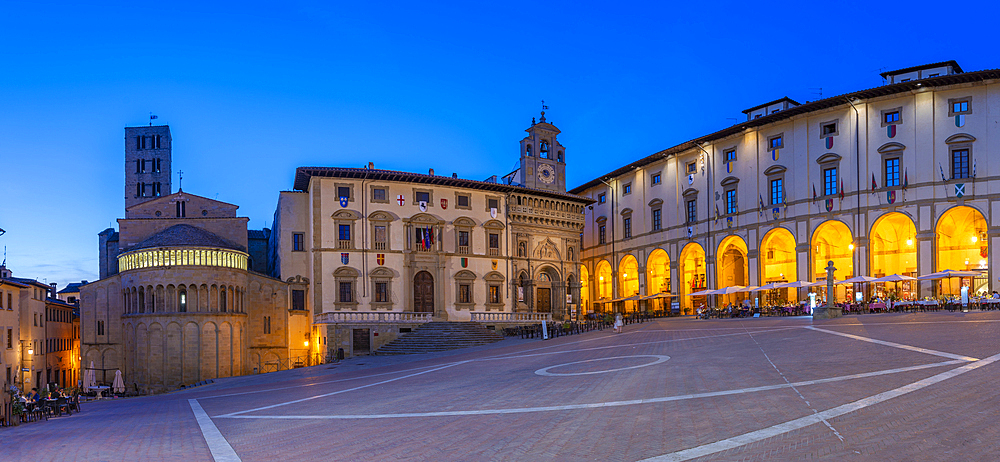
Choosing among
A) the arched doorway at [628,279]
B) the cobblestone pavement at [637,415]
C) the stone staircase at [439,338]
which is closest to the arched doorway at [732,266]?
the arched doorway at [628,279]

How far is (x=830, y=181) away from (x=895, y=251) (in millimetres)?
8724

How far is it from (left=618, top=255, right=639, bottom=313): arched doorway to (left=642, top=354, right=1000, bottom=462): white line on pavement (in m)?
57.8

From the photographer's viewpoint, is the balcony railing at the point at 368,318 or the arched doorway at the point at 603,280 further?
the arched doorway at the point at 603,280

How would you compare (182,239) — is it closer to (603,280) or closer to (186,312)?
(186,312)

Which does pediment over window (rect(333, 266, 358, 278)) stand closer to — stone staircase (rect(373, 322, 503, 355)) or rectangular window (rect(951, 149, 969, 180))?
stone staircase (rect(373, 322, 503, 355))

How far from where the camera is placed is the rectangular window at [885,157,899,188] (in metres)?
51.1

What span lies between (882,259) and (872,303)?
1409 cm

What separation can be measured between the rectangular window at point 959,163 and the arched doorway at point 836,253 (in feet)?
32.4

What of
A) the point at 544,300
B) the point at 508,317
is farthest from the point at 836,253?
the point at 508,317

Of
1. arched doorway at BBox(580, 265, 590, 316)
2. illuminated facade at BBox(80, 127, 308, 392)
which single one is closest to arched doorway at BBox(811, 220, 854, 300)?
arched doorway at BBox(580, 265, 590, 316)

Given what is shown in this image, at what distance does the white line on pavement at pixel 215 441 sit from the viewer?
491 inches

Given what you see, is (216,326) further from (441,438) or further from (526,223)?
(441,438)

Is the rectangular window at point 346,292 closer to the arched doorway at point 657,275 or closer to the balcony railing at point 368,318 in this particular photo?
the balcony railing at point 368,318

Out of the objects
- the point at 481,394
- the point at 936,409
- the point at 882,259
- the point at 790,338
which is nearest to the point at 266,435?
the point at 481,394
